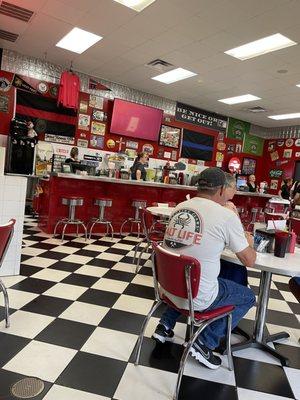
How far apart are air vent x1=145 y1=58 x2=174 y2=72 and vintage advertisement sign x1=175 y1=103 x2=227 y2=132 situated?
9.37 feet

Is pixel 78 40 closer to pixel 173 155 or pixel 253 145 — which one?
pixel 173 155

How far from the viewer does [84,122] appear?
27.6ft

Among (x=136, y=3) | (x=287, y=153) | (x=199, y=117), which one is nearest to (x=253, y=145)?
(x=287, y=153)

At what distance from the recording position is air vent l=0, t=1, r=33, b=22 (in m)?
4.93

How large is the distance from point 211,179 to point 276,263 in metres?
0.70

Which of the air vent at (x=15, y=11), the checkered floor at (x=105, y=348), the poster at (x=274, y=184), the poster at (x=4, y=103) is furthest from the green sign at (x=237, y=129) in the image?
the checkered floor at (x=105, y=348)

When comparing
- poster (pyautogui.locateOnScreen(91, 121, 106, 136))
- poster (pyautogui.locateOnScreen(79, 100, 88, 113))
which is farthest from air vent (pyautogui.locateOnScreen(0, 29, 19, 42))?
poster (pyautogui.locateOnScreen(91, 121, 106, 136))

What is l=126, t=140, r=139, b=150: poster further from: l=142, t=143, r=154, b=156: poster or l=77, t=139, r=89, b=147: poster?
l=77, t=139, r=89, b=147: poster

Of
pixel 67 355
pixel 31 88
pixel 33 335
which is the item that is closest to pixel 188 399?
pixel 67 355

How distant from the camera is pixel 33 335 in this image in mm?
2402

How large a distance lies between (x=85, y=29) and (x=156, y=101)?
13.9ft

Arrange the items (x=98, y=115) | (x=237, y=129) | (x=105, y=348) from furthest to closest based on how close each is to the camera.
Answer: (x=237, y=129)
(x=98, y=115)
(x=105, y=348)

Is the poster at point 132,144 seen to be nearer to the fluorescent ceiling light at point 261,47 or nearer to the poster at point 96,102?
the poster at point 96,102

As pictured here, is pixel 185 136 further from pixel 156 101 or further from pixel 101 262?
pixel 101 262
